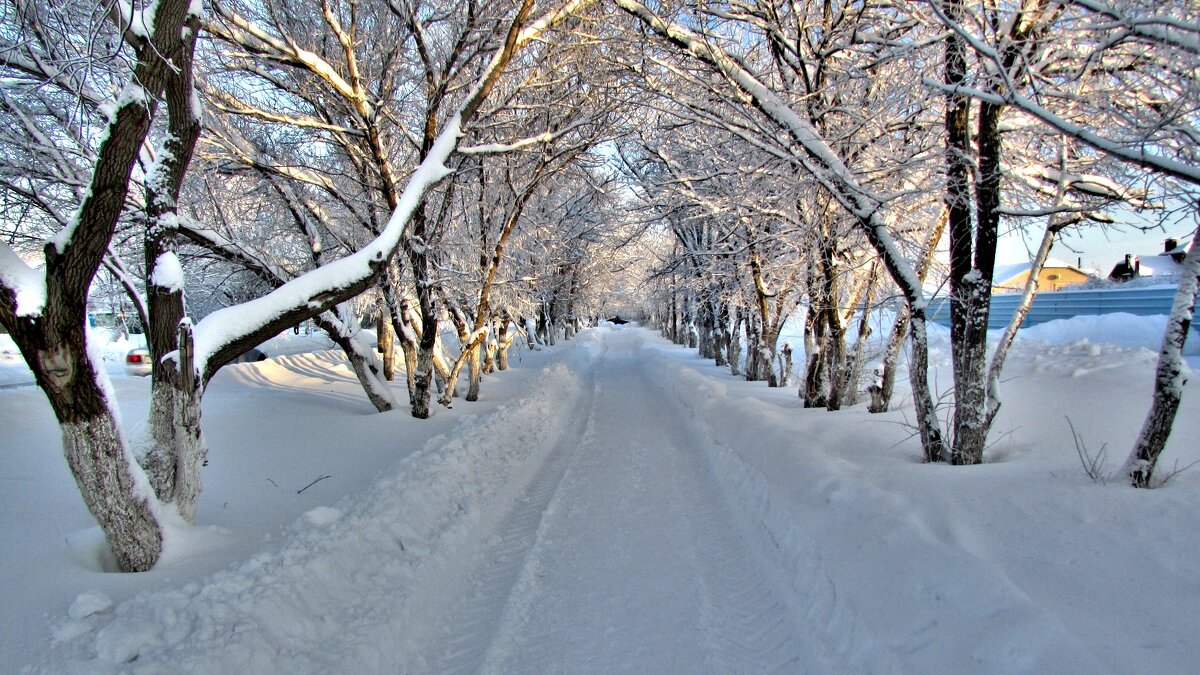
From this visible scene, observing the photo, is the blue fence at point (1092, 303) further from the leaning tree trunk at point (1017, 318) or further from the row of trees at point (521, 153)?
the row of trees at point (521, 153)

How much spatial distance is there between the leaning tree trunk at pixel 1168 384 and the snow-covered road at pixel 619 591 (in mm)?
2820

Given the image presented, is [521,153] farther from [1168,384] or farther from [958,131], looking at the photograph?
[1168,384]

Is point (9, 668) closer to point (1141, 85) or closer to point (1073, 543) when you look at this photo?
point (1073, 543)

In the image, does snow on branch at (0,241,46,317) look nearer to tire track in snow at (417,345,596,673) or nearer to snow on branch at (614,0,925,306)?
tire track in snow at (417,345,596,673)

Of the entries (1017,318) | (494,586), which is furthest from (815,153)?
(494,586)

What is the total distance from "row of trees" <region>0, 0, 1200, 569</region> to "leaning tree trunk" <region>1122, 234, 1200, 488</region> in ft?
0.05

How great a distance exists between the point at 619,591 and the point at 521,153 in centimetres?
988

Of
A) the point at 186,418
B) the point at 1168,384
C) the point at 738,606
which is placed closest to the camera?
the point at 738,606

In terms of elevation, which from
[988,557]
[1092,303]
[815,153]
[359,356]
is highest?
[815,153]

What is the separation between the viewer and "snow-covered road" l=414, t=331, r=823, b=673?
10.8 feet

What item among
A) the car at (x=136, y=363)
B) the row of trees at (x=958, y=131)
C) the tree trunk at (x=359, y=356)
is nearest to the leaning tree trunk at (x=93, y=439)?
the tree trunk at (x=359, y=356)

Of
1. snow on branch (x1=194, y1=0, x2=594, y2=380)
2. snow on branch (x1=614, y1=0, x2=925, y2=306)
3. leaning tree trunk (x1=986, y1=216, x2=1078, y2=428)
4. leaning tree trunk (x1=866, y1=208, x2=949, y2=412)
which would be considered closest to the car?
snow on branch (x1=194, y1=0, x2=594, y2=380)

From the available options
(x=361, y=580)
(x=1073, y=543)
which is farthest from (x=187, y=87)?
(x=1073, y=543)

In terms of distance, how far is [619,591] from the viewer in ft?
13.0
